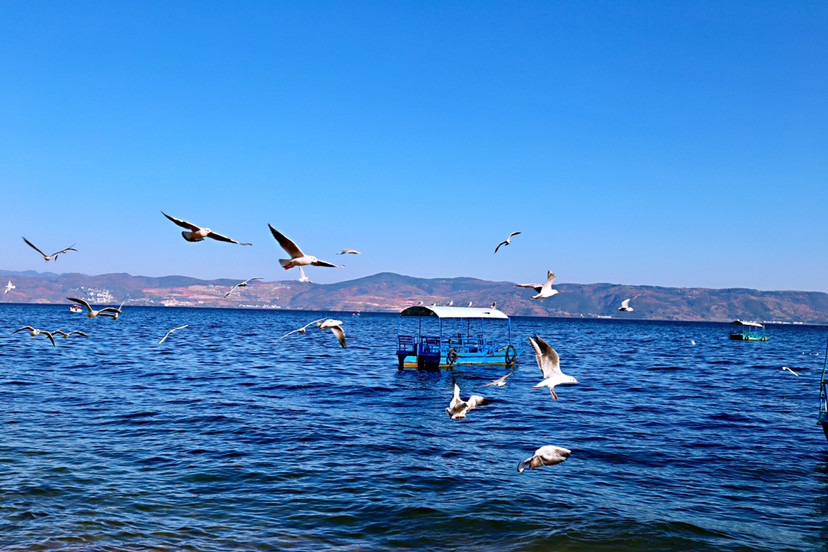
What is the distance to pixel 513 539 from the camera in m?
14.1

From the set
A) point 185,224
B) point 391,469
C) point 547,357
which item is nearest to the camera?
point 185,224

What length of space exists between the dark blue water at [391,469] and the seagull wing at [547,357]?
4841 mm

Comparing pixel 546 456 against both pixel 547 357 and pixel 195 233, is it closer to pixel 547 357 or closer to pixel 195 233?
pixel 547 357

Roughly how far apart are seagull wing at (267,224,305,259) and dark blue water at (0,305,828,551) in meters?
6.72

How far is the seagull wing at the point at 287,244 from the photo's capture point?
9266mm

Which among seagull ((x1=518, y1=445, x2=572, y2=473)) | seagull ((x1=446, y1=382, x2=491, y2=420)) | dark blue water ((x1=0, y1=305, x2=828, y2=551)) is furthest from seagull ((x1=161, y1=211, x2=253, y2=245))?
dark blue water ((x1=0, y1=305, x2=828, y2=551))

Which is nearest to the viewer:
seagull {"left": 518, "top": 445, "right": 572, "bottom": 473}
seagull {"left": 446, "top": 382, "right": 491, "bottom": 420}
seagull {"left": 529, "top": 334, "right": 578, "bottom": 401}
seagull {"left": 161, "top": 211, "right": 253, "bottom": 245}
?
seagull {"left": 161, "top": 211, "right": 253, "bottom": 245}

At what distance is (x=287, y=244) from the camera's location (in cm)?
961

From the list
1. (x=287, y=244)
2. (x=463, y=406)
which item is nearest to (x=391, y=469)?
(x=463, y=406)

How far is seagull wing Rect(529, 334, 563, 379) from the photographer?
10.6 metres

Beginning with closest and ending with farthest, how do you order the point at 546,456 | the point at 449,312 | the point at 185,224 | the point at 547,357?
1. the point at 185,224
2. the point at 547,357
3. the point at 546,456
4. the point at 449,312

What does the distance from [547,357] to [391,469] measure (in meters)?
10.3

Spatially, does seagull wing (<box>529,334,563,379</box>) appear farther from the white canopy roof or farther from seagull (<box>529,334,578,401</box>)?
the white canopy roof

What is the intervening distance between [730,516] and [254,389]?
27367 millimetres
